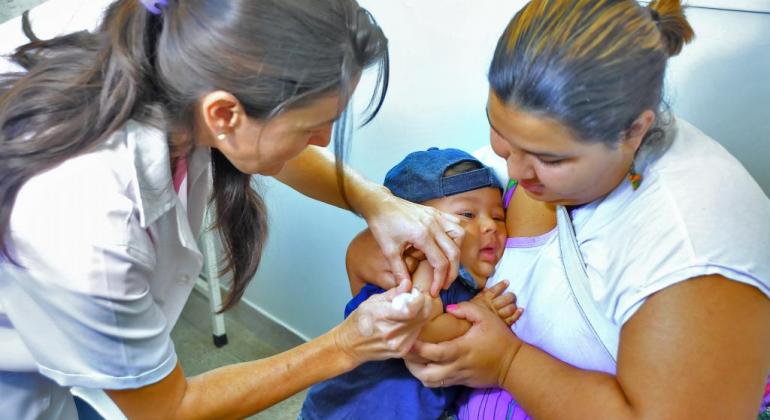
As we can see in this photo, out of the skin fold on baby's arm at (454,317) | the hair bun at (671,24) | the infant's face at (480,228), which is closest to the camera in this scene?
the hair bun at (671,24)

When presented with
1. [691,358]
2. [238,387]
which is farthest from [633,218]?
[238,387]

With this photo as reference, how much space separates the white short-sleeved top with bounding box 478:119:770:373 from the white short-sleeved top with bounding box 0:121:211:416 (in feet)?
1.98

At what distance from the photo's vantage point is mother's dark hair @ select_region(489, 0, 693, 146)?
2.78 feet

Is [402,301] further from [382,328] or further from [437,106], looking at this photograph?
[437,106]

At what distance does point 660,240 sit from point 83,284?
0.76 m

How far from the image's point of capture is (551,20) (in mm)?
885

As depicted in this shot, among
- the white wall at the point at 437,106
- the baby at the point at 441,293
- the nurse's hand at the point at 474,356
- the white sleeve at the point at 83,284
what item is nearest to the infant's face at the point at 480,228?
the baby at the point at 441,293

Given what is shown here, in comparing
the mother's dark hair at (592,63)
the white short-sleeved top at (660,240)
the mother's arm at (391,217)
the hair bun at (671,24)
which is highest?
the hair bun at (671,24)

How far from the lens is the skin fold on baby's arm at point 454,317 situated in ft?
3.69

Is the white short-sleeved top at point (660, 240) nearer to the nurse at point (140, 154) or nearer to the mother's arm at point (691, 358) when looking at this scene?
the mother's arm at point (691, 358)

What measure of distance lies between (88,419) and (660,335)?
112 centimetres

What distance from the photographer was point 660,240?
0.89 m

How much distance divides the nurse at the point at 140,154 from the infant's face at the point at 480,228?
25 centimetres

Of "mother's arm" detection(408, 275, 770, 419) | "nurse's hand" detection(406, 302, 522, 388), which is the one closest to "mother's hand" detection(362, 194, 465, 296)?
"nurse's hand" detection(406, 302, 522, 388)
